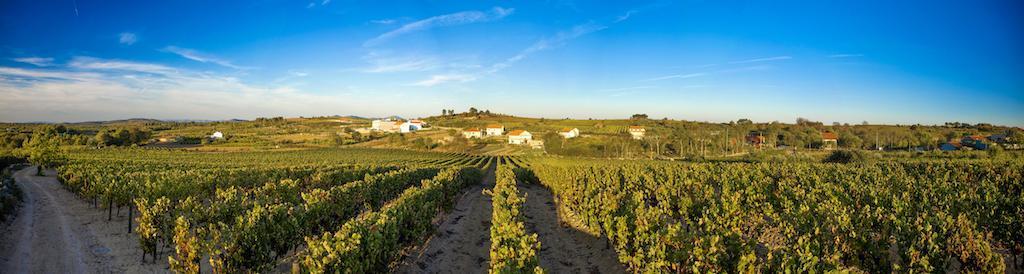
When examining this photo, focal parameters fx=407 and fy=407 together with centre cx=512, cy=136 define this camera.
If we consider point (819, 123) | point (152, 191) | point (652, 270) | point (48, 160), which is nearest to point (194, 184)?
point (152, 191)

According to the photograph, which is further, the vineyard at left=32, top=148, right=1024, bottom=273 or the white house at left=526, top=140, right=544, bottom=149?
the white house at left=526, top=140, right=544, bottom=149

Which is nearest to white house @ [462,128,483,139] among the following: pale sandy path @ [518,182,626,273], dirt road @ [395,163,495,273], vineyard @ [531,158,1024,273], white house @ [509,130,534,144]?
white house @ [509,130,534,144]

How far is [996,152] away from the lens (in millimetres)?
53469

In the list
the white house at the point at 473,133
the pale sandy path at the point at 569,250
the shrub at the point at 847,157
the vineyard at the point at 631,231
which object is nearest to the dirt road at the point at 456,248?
the vineyard at the point at 631,231

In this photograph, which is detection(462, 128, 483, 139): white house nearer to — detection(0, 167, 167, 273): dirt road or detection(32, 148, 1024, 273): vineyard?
detection(32, 148, 1024, 273): vineyard

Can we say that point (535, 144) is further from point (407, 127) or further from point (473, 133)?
point (407, 127)

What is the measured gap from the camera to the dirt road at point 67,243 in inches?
→ 498

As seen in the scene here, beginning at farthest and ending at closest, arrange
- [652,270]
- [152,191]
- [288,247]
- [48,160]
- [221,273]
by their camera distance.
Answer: [48,160], [152,191], [288,247], [221,273], [652,270]

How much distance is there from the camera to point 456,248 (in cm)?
1542

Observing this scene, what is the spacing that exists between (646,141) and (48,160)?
3629 inches

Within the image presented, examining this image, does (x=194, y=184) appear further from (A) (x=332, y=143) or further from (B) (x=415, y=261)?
(A) (x=332, y=143)

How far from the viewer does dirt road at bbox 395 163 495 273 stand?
13.2m

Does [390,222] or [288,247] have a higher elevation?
[390,222]

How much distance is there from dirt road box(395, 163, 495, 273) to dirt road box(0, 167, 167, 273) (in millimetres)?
7840
